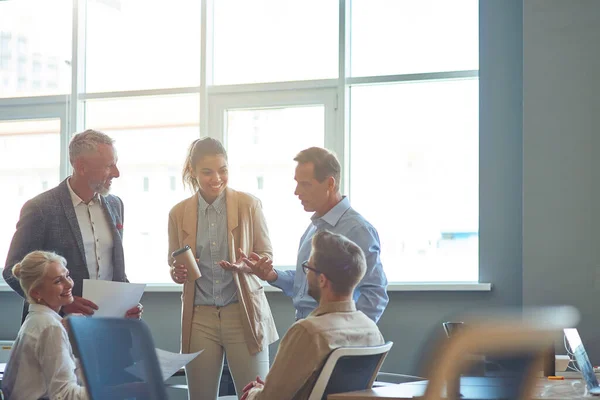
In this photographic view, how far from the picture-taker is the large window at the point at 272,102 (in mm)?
5141

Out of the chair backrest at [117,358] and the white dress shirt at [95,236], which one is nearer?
the chair backrest at [117,358]

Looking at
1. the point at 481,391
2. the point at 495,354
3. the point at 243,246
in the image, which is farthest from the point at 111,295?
the point at 495,354

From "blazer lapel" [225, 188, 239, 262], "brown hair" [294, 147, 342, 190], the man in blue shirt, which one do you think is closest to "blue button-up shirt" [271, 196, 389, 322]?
the man in blue shirt

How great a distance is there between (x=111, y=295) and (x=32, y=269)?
0.30 metres

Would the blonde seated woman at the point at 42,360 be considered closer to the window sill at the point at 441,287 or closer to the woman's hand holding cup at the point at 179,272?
the woman's hand holding cup at the point at 179,272

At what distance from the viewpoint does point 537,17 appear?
15.1 feet

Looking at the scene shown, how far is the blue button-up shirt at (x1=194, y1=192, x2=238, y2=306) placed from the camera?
3400 mm

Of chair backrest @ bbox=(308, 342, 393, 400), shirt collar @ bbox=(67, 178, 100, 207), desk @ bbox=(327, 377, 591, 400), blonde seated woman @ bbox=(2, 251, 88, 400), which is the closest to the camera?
desk @ bbox=(327, 377, 591, 400)

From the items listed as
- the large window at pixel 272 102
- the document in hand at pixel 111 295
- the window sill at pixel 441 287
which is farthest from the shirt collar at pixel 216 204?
the large window at pixel 272 102

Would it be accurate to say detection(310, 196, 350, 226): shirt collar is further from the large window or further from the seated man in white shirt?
the large window

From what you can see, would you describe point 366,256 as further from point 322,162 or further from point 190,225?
point 190,225

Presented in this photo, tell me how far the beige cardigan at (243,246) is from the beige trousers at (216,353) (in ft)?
0.13

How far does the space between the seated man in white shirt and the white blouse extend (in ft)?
2.00

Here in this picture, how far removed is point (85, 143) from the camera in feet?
11.0
